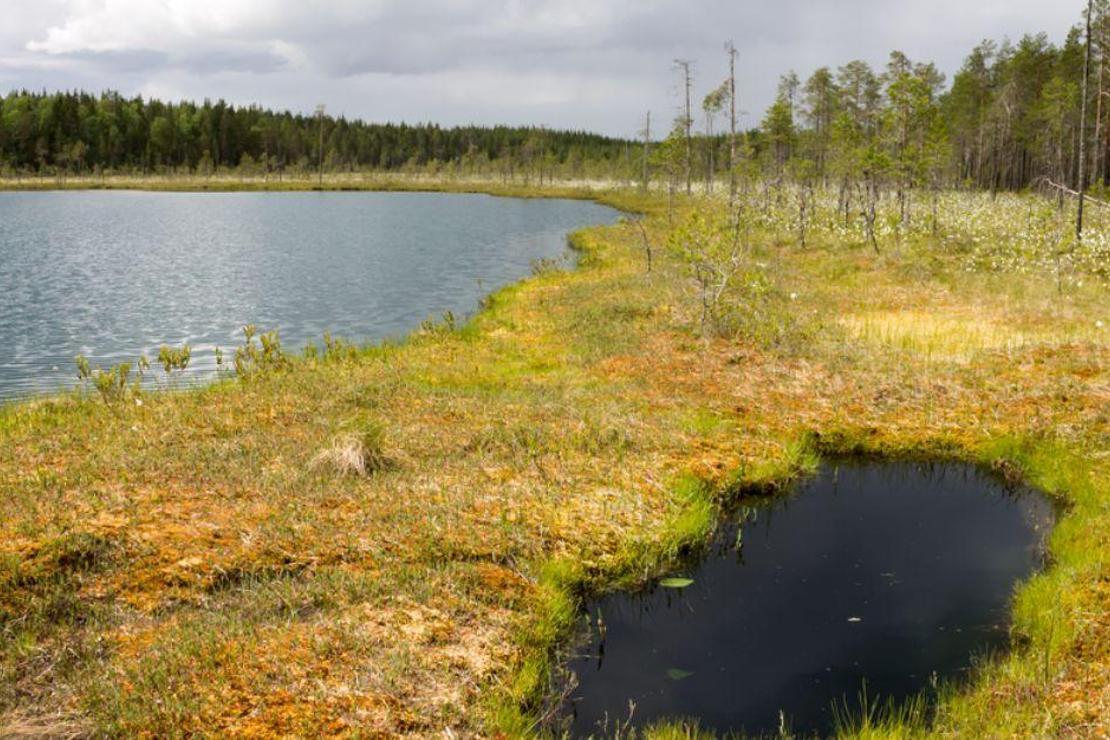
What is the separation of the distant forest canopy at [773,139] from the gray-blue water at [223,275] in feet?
56.0

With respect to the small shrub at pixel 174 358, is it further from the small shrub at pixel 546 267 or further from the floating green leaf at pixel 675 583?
the small shrub at pixel 546 267

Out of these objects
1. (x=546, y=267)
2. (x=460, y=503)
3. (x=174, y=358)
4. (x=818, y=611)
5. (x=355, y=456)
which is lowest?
(x=818, y=611)

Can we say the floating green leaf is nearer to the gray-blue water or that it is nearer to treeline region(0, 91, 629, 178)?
the gray-blue water

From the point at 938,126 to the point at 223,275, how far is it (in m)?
36.4

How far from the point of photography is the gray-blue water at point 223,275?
2514 centimetres

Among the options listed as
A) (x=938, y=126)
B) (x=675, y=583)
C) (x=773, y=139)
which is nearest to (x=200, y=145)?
(x=773, y=139)

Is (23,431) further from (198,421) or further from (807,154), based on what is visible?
(807,154)

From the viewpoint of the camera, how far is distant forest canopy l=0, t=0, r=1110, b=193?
42.6 metres

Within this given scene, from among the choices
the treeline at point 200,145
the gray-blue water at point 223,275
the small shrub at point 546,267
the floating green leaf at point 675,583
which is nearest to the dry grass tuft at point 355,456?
the floating green leaf at point 675,583

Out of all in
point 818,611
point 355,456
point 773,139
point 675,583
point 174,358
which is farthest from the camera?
point 773,139

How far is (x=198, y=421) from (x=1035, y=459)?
1393 cm

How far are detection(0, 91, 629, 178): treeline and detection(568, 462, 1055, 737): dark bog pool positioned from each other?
5344 inches

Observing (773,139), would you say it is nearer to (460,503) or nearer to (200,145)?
(460,503)

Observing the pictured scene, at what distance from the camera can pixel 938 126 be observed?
37.3 m
